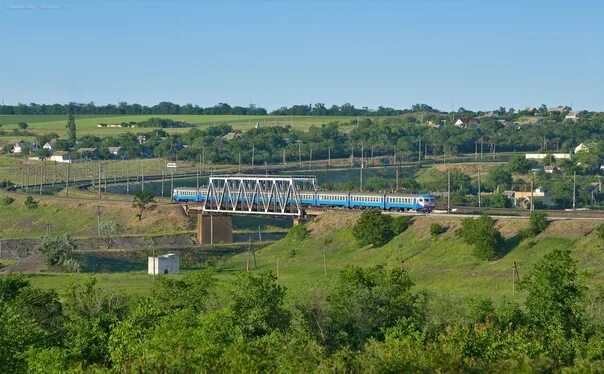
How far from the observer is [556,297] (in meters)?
70.1

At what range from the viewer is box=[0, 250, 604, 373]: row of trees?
51.4 meters

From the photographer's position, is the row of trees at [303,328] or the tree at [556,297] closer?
the row of trees at [303,328]

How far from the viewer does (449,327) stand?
210 ft

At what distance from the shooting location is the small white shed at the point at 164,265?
4392 inches

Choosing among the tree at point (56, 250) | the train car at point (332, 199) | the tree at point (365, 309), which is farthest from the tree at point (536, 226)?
the tree at point (56, 250)

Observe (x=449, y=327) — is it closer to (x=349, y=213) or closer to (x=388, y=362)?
(x=388, y=362)

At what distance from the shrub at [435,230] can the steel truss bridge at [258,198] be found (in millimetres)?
22294

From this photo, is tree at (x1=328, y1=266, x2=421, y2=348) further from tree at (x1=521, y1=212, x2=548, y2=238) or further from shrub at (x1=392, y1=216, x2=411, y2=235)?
shrub at (x1=392, y1=216, x2=411, y2=235)

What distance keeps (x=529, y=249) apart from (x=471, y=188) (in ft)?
289

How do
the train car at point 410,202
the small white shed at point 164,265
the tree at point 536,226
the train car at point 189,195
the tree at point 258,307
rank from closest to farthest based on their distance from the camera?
the tree at point 258,307 → the tree at point 536,226 → the small white shed at point 164,265 → the train car at point 410,202 → the train car at point 189,195

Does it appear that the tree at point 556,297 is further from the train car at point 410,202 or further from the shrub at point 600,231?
the train car at point 410,202

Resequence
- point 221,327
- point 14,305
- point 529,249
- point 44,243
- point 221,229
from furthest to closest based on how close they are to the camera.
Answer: point 221,229 → point 44,243 → point 529,249 → point 14,305 → point 221,327

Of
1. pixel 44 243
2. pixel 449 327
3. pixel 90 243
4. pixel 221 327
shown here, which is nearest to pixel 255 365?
pixel 221 327

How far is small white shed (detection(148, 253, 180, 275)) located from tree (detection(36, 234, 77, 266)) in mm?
8291
